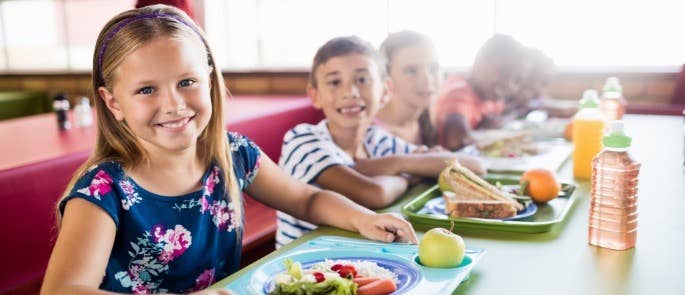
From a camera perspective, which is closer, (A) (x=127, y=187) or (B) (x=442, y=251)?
(B) (x=442, y=251)

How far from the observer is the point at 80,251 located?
0.97 metres

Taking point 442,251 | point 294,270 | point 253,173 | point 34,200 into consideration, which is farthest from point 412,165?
point 34,200

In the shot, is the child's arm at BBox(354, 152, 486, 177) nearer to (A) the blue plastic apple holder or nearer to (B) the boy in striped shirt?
(B) the boy in striped shirt

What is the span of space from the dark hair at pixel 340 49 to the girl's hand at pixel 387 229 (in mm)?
659

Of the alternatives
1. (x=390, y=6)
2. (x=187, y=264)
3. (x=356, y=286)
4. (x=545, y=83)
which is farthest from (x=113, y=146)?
(x=390, y=6)

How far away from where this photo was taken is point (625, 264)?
1057 millimetres

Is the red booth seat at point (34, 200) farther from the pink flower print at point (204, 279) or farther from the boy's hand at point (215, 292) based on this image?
the boy's hand at point (215, 292)

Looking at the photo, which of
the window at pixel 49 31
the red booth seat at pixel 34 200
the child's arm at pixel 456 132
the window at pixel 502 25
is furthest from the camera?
the window at pixel 49 31

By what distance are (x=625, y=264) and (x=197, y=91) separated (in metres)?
0.79

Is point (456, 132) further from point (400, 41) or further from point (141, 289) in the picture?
point (141, 289)

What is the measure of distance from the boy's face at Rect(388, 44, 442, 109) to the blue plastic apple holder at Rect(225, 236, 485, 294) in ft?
4.34

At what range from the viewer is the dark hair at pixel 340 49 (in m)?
1.78

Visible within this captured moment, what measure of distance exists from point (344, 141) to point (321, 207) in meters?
0.50

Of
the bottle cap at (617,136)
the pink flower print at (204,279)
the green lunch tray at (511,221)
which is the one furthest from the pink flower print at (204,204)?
the bottle cap at (617,136)
